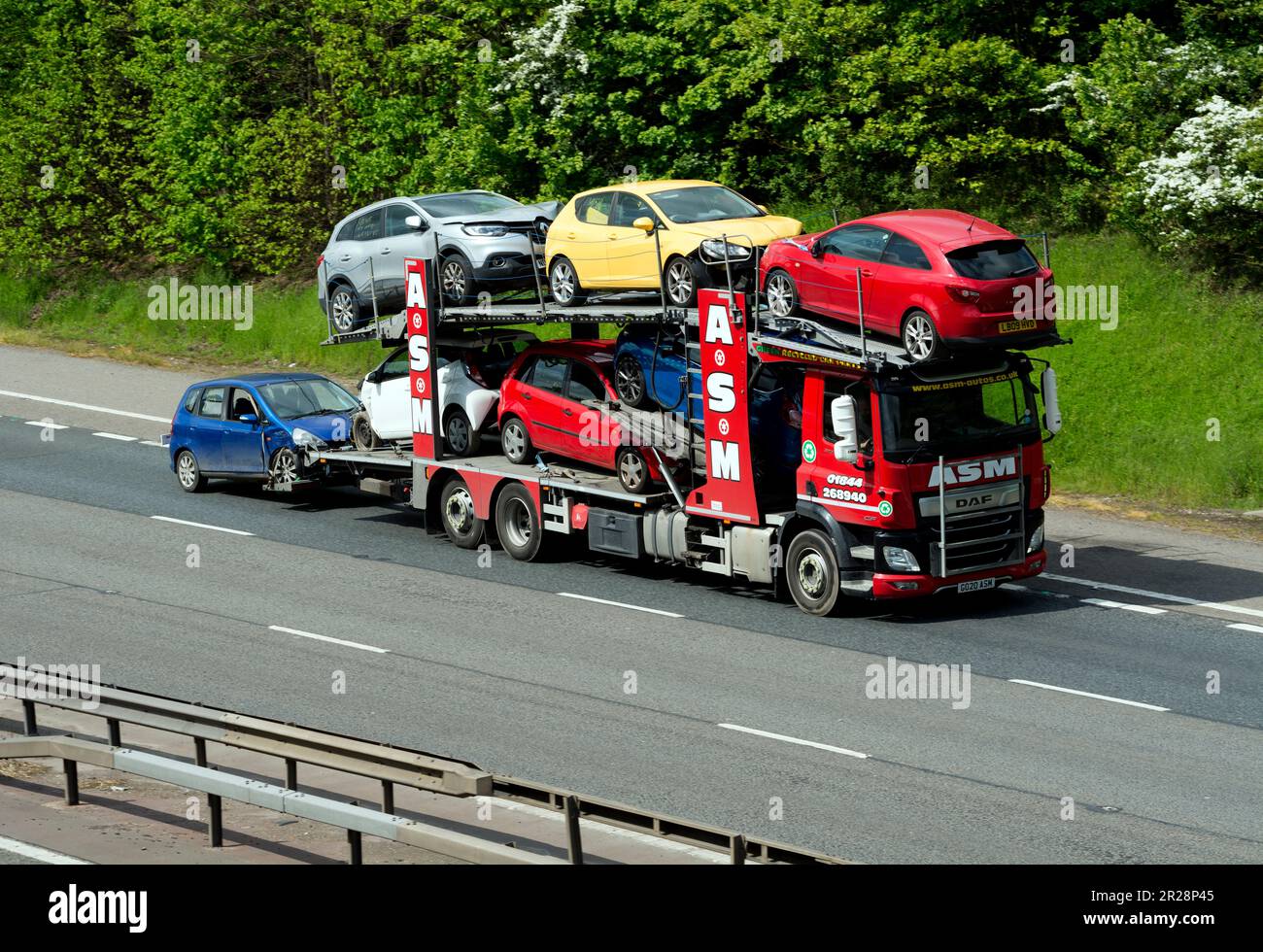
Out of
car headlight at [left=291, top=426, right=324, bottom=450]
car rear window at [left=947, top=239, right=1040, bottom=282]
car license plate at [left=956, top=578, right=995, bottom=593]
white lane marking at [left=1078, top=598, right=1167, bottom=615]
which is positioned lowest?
white lane marking at [left=1078, top=598, right=1167, bottom=615]

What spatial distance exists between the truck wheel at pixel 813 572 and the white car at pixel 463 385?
15.8 feet

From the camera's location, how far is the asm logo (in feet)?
52.8

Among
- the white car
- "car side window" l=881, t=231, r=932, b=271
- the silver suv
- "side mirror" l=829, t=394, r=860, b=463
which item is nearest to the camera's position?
"car side window" l=881, t=231, r=932, b=271

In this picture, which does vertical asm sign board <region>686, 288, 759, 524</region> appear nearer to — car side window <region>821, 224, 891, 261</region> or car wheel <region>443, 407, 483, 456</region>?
car side window <region>821, 224, 891, 261</region>

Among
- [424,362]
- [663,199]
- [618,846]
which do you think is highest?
[663,199]

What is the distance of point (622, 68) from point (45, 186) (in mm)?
16155

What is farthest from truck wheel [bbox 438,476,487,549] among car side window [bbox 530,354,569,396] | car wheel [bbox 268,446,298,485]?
car wheel [bbox 268,446,298,485]

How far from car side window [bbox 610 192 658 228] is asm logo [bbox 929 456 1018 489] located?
177 inches

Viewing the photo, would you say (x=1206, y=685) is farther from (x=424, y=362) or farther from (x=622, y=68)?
(x=622, y=68)

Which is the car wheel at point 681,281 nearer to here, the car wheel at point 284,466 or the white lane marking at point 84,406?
the car wheel at point 284,466

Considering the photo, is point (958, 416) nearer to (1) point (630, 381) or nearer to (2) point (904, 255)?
(2) point (904, 255)

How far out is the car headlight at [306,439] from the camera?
73.3 ft
